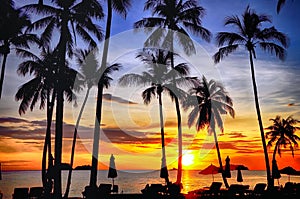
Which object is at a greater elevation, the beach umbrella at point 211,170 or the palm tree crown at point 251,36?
the palm tree crown at point 251,36

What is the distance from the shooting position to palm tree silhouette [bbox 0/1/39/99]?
2305cm

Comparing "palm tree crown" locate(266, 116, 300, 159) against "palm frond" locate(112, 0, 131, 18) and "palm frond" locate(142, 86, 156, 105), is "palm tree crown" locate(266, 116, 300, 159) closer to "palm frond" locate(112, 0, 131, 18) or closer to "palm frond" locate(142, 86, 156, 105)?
"palm frond" locate(142, 86, 156, 105)

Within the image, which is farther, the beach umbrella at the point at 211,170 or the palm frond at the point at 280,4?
the beach umbrella at the point at 211,170

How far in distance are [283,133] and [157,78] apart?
65.9ft

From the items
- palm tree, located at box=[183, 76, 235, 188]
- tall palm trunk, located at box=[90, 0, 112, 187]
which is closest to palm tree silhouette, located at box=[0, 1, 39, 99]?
tall palm trunk, located at box=[90, 0, 112, 187]

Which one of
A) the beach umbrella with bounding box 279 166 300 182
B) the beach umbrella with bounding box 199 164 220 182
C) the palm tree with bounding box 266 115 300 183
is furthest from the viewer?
the palm tree with bounding box 266 115 300 183

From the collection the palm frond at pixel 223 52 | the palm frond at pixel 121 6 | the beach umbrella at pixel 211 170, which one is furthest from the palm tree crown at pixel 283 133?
the palm frond at pixel 121 6

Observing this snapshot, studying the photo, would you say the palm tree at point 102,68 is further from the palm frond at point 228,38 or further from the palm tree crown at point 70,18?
the palm frond at point 228,38

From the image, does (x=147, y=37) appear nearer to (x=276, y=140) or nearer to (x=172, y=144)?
(x=172, y=144)

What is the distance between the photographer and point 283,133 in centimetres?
4134

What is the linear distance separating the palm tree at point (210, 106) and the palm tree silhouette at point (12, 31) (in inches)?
582

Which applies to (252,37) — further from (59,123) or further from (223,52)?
(59,123)

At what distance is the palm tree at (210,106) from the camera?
33281 millimetres

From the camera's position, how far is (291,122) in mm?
41281
